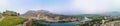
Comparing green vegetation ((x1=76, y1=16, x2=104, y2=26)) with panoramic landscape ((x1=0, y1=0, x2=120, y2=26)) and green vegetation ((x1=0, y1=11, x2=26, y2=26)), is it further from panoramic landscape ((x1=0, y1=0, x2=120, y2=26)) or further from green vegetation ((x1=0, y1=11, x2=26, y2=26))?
green vegetation ((x1=0, y1=11, x2=26, y2=26))

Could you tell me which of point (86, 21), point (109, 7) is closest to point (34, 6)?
point (86, 21)

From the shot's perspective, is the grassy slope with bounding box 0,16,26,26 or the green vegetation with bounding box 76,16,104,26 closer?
the grassy slope with bounding box 0,16,26,26

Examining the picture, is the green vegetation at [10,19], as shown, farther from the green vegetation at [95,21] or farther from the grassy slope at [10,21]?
the green vegetation at [95,21]

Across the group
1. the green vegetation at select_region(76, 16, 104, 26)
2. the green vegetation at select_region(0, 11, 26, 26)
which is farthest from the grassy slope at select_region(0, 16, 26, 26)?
the green vegetation at select_region(76, 16, 104, 26)

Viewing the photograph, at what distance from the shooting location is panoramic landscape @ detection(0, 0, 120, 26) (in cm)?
753

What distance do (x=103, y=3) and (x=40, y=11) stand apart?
1.61 metres

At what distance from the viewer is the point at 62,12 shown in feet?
24.7

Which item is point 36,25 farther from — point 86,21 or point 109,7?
point 109,7

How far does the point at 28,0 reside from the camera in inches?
299

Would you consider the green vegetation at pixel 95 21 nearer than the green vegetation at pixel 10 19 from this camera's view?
No

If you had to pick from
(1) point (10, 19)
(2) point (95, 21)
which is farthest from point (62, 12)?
(1) point (10, 19)

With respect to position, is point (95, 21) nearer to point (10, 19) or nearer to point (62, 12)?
point (62, 12)

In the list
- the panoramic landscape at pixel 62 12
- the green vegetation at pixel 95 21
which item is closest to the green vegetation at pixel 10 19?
the panoramic landscape at pixel 62 12

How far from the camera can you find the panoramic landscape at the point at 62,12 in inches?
296
